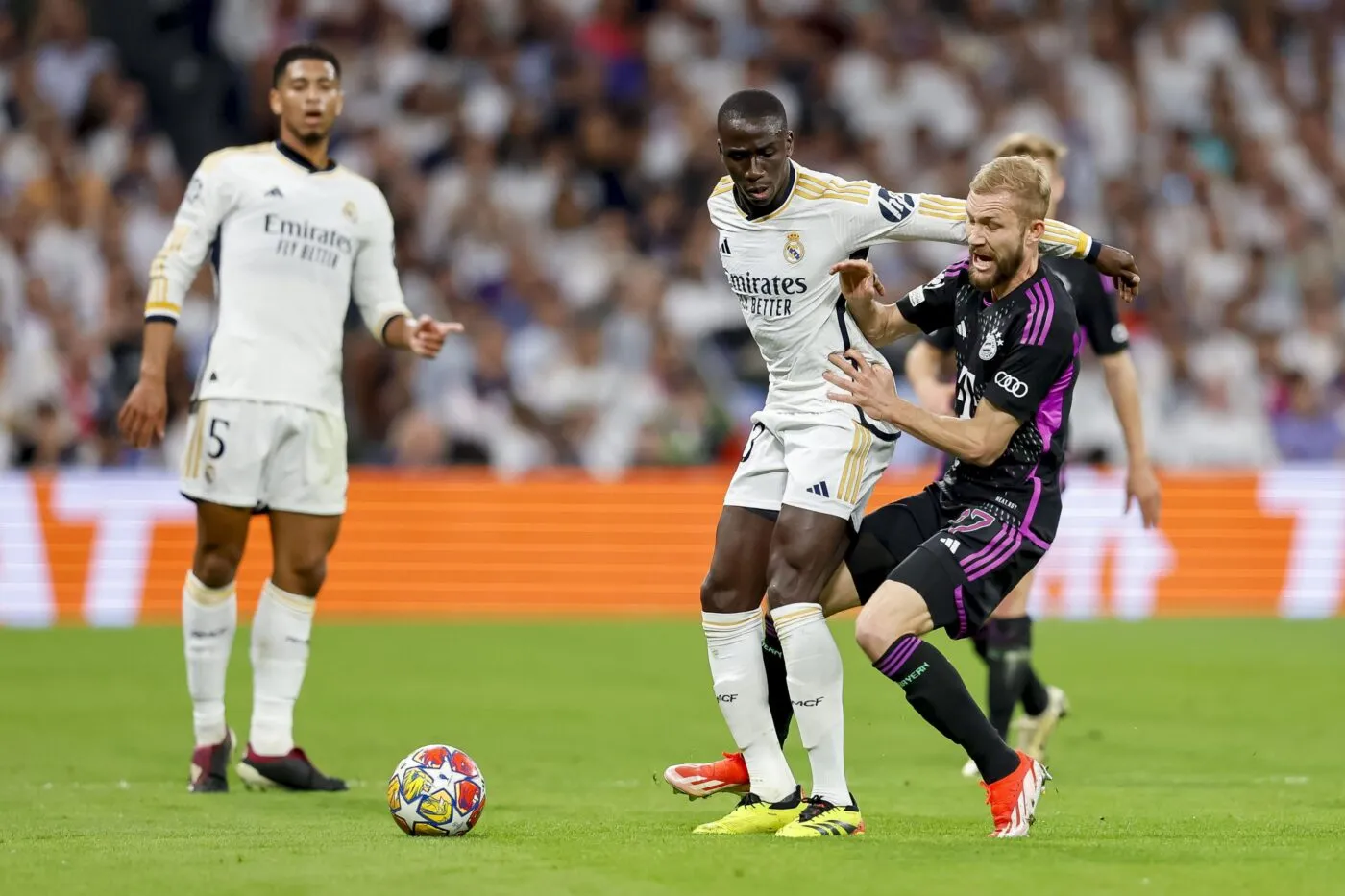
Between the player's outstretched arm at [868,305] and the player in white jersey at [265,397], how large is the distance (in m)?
2.16

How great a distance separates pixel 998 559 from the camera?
6367mm

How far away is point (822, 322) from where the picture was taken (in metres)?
6.78

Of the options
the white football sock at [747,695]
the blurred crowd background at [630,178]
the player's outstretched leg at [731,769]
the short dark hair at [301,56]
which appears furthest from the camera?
the blurred crowd background at [630,178]

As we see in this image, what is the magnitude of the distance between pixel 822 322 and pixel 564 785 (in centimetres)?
261

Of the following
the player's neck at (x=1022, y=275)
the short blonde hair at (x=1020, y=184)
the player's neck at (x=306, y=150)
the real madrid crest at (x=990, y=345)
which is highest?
the short blonde hair at (x=1020, y=184)

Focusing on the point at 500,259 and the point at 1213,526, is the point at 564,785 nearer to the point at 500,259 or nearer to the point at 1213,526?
the point at 1213,526

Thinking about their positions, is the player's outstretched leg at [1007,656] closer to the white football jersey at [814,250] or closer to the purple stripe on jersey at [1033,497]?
the purple stripe on jersey at [1033,497]

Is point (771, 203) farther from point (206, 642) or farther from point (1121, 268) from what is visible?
point (206, 642)

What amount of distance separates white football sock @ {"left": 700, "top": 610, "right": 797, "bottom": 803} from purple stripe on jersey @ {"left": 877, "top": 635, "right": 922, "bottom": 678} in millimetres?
657

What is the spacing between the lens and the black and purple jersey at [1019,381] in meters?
6.33

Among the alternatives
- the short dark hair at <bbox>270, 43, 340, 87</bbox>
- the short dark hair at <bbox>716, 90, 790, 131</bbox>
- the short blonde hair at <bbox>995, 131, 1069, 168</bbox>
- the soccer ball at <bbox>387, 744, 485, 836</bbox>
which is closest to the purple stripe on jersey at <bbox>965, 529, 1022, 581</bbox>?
the short dark hair at <bbox>716, 90, 790, 131</bbox>

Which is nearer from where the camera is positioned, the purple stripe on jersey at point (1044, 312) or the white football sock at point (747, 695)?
the purple stripe on jersey at point (1044, 312)

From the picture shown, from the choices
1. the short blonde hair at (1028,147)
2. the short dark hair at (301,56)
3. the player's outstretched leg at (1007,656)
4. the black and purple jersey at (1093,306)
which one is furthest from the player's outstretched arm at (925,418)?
the short dark hair at (301,56)

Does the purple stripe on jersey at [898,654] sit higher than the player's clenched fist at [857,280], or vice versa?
the player's clenched fist at [857,280]
